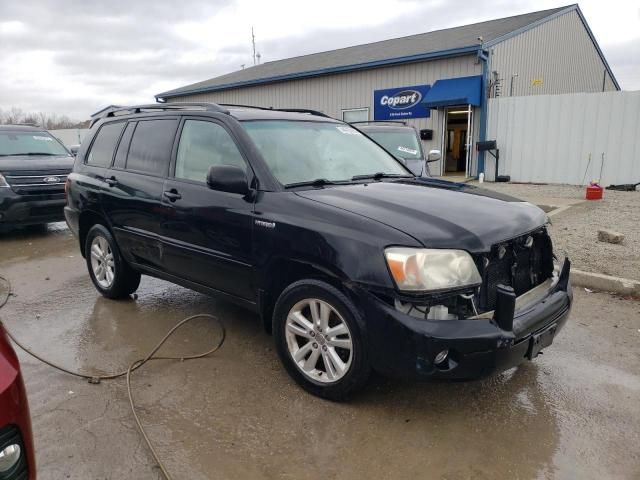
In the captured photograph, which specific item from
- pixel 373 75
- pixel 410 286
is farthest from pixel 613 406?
pixel 373 75

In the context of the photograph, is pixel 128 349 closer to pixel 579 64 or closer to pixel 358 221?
pixel 358 221

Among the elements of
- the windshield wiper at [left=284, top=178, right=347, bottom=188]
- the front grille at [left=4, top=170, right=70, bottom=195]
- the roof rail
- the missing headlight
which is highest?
the roof rail

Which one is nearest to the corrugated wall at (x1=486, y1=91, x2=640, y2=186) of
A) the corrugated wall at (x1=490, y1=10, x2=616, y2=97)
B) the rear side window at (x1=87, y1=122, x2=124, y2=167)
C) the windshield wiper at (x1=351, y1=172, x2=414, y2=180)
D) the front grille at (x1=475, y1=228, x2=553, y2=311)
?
the corrugated wall at (x1=490, y1=10, x2=616, y2=97)

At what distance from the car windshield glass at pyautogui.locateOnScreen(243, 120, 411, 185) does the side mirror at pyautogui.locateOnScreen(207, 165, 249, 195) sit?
25 cm

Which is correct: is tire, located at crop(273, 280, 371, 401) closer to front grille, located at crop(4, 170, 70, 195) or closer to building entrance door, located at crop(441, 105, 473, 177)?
front grille, located at crop(4, 170, 70, 195)

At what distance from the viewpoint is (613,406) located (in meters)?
3.08

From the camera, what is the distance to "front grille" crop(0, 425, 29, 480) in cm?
149

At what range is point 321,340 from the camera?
305 cm

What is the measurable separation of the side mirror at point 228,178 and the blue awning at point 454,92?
42.0 feet

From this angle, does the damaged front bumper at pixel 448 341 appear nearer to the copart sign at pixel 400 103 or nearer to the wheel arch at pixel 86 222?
the wheel arch at pixel 86 222

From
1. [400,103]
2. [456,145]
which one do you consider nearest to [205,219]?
[400,103]

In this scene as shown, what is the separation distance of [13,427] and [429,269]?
1.92 m

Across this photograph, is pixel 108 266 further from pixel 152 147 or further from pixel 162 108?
pixel 162 108

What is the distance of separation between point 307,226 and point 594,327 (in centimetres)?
283
